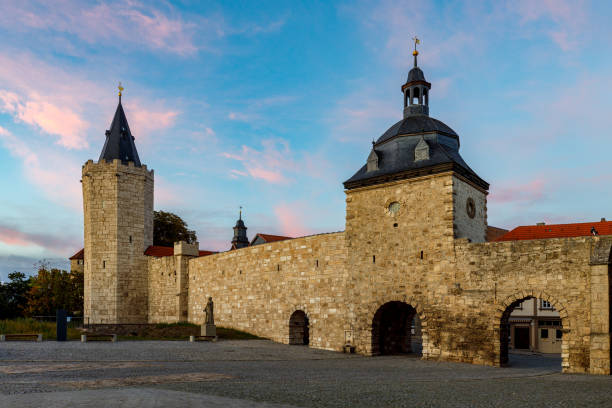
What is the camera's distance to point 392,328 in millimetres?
23266

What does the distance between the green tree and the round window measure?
41.9 metres

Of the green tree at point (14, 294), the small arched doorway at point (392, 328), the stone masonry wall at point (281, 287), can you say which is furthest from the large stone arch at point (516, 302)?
the green tree at point (14, 294)

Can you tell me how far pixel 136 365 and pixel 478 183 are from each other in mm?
15436

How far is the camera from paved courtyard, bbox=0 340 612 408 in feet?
31.0

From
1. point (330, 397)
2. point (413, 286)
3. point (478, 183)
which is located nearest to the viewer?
point (330, 397)

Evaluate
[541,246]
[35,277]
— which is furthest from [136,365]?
[35,277]

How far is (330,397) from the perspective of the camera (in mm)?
10102

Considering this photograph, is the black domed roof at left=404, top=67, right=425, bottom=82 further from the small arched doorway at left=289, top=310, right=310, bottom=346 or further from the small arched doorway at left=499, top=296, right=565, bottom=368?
the small arched doorway at left=499, top=296, right=565, bottom=368

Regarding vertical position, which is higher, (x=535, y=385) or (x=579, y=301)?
(x=579, y=301)

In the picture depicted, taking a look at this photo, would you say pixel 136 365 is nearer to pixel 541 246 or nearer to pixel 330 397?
pixel 330 397

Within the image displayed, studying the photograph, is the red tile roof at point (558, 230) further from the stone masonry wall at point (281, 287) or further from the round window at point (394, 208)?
the stone masonry wall at point (281, 287)

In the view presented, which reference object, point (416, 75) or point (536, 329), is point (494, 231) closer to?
point (536, 329)

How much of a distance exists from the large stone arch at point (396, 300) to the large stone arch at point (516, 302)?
2.70 m

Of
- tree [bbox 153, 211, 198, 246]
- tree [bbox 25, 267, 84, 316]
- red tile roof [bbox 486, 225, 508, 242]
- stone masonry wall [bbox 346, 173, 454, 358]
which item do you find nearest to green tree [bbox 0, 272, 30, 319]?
tree [bbox 25, 267, 84, 316]
